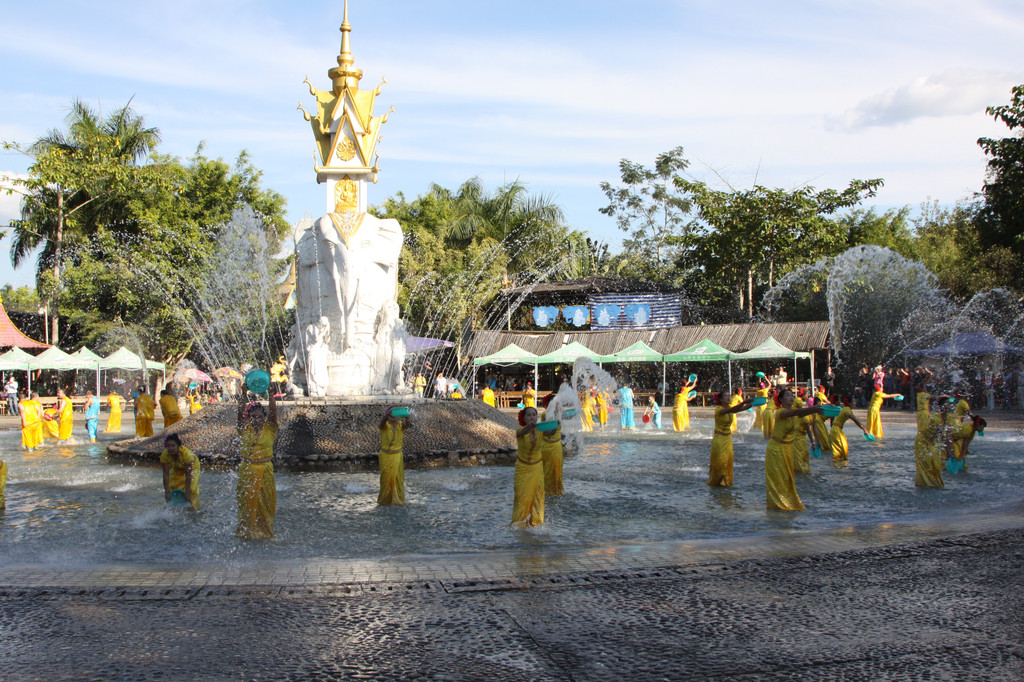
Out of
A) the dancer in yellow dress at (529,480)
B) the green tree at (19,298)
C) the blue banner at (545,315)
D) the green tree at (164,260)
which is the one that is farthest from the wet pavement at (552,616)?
the green tree at (19,298)

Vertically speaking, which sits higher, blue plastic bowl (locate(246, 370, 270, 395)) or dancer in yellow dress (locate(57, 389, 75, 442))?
blue plastic bowl (locate(246, 370, 270, 395))

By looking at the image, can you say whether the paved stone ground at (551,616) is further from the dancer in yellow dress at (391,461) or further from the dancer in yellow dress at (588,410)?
the dancer in yellow dress at (588,410)

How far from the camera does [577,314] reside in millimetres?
38250

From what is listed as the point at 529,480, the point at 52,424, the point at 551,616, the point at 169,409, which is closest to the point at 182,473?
the point at 529,480

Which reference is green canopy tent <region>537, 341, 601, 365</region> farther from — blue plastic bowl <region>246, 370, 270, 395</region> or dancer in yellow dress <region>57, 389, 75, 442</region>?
blue plastic bowl <region>246, 370, 270, 395</region>

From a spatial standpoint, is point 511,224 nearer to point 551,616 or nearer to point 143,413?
point 143,413

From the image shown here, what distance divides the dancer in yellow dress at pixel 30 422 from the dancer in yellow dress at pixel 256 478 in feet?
36.6

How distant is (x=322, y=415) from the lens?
13945 millimetres

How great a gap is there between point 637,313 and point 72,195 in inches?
927

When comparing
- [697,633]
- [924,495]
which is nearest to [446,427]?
[924,495]

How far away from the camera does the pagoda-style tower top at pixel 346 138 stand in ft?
58.5

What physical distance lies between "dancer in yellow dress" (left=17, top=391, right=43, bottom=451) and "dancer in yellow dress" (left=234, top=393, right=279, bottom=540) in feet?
36.6

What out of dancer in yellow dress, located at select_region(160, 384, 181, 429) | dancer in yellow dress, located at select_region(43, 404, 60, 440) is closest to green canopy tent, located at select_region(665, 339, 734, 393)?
dancer in yellow dress, located at select_region(160, 384, 181, 429)

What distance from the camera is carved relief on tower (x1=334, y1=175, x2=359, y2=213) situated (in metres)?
17.8
